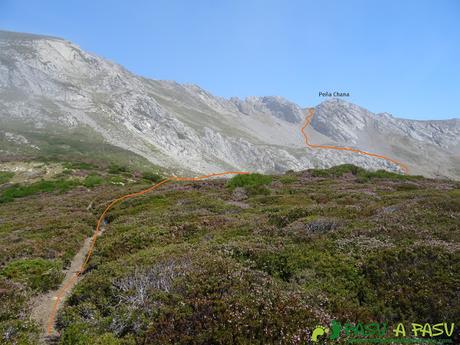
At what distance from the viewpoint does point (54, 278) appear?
446 inches

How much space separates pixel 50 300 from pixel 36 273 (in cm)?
181

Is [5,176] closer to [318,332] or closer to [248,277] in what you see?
[248,277]

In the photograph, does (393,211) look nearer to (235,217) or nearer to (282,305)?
(235,217)

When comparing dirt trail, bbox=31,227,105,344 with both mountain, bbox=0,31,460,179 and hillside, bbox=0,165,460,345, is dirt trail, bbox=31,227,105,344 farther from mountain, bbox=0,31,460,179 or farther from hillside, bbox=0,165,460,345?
mountain, bbox=0,31,460,179

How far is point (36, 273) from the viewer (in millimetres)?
11492

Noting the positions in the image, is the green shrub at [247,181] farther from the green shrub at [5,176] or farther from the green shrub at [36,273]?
the green shrub at [5,176]

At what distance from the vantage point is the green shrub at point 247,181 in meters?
30.2

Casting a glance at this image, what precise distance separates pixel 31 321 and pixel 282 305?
6300 mm

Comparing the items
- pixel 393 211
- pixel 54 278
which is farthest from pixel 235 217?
pixel 54 278

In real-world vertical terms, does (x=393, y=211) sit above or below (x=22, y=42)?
below

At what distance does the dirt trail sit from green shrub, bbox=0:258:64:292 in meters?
0.32

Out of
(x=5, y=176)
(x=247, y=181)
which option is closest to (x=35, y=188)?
(x=5, y=176)

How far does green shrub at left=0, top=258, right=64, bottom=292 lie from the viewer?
35.4 feet

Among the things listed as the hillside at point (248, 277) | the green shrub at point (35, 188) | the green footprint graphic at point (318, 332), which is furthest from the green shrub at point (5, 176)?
the green footprint graphic at point (318, 332)
